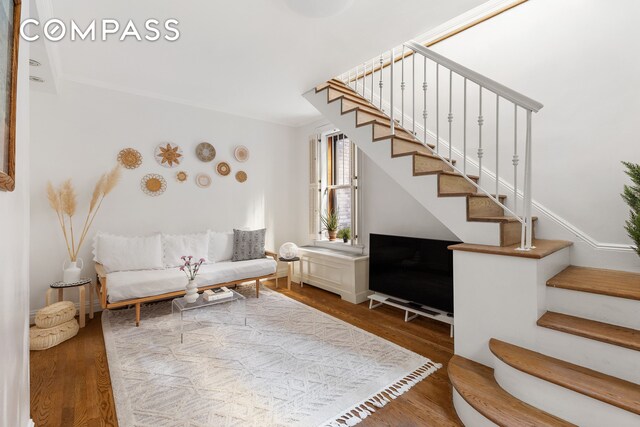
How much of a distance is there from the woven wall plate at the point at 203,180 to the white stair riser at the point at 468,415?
3867 mm

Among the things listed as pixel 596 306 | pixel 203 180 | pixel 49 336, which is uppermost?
pixel 203 180

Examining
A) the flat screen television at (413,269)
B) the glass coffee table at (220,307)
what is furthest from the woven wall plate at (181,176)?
the flat screen television at (413,269)

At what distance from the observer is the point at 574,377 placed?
1456 mm

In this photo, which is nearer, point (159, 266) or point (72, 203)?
point (72, 203)

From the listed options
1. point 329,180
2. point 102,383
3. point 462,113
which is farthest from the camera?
point 329,180

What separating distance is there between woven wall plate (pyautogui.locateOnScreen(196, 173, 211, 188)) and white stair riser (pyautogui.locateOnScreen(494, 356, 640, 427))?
4.01 metres

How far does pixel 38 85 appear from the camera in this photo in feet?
10.0

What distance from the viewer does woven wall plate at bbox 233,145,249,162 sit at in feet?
15.0

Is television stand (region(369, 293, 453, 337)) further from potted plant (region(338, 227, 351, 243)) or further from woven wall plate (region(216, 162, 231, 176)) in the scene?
woven wall plate (region(216, 162, 231, 176))

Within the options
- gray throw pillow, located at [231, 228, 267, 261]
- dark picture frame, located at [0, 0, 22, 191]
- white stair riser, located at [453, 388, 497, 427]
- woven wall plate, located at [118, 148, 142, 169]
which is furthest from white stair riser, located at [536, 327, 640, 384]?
woven wall plate, located at [118, 148, 142, 169]

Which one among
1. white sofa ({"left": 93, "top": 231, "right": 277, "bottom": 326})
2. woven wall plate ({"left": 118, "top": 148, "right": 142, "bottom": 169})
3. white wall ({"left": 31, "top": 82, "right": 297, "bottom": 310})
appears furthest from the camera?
woven wall plate ({"left": 118, "top": 148, "right": 142, "bottom": 169})

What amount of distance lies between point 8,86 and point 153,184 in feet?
10.1

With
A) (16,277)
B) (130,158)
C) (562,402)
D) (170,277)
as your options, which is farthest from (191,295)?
(562,402)

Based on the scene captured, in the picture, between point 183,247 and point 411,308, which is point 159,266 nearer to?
point 183,247
